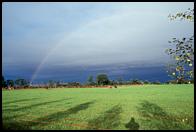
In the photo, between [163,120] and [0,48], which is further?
[163,120]

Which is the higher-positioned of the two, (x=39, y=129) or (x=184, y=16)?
(x=184, y=16)

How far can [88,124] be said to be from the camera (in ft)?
74.0

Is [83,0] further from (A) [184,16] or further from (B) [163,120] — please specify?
(B) [163,120]

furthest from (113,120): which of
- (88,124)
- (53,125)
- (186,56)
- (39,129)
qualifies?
(186,56)

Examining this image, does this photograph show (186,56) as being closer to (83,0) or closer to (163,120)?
(83,0)

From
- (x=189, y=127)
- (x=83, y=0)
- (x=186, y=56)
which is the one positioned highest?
(x=83, y=0)

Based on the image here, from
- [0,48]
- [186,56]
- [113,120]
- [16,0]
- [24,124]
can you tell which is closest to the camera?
[0,48]

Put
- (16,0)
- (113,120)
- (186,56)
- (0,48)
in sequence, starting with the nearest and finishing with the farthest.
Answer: (0,48)
(16,0)
(186,56)
(113,120)

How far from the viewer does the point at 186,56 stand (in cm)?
1800

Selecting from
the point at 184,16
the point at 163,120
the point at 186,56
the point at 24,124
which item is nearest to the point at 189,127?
the point at 163,120

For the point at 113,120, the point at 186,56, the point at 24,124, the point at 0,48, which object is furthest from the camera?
the point at 113,120

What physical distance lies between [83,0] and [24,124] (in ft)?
34.2

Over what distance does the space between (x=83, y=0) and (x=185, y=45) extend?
6.36 metres

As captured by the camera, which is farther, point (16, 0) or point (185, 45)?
point (185, 45)
